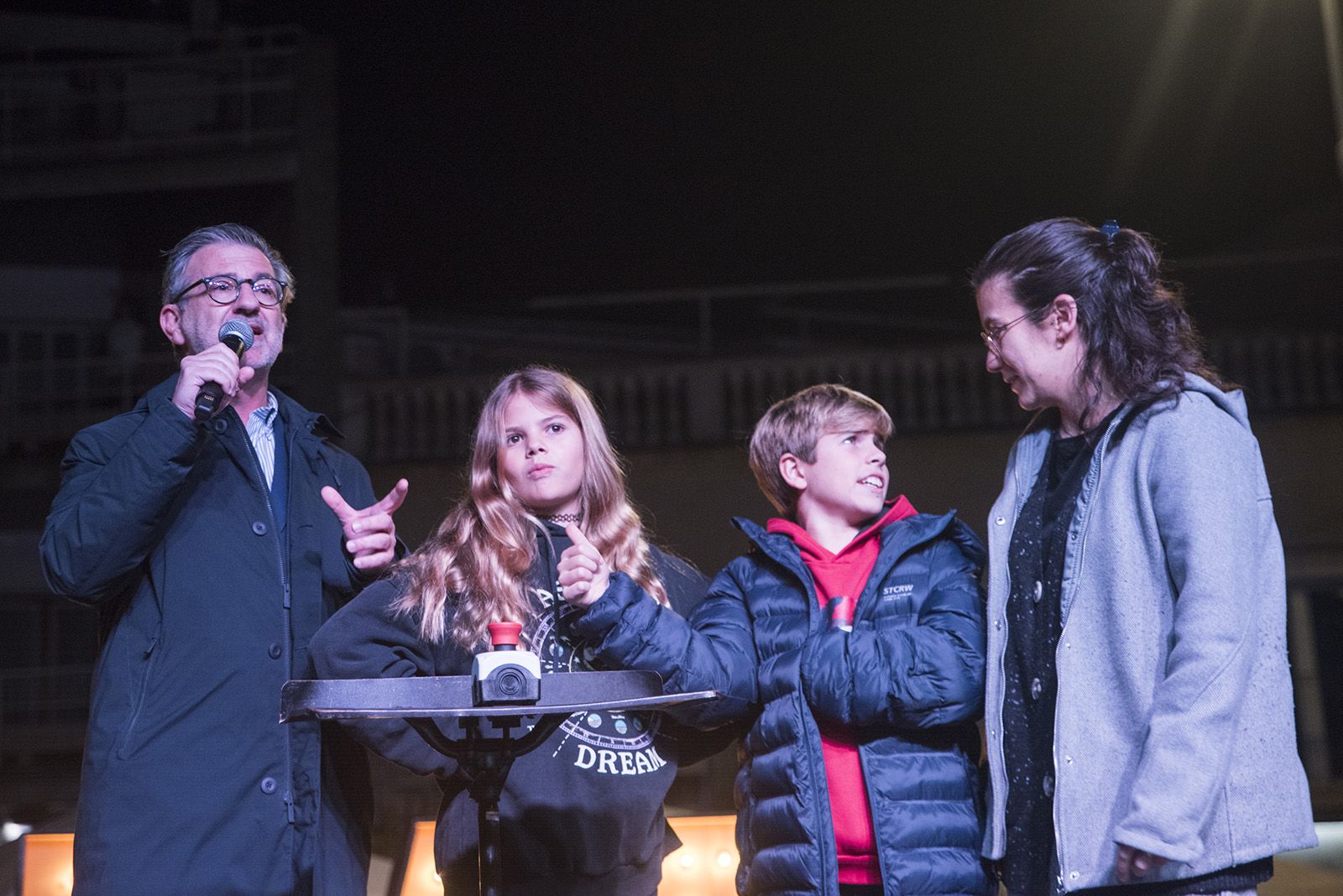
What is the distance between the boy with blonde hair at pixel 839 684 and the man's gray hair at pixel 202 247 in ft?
2.60

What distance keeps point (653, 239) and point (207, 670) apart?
26.5 feet

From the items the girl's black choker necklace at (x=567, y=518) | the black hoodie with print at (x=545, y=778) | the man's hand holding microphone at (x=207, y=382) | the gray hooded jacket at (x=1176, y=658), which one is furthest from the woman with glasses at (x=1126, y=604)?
the man's hand holding microphone at (x=207, y=382)

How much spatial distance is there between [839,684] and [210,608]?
91 cm

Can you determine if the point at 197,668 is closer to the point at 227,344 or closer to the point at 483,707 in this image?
the point at 227,344

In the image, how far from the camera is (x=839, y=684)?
181cm

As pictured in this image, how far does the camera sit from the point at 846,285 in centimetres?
862

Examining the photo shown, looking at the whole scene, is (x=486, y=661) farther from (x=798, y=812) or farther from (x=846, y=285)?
(x=846, y=285)

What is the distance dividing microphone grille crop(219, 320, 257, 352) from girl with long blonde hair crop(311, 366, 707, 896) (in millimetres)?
397

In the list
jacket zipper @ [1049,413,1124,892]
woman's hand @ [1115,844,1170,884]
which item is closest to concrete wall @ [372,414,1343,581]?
jacket zipper @ [1049,413,1124,892]

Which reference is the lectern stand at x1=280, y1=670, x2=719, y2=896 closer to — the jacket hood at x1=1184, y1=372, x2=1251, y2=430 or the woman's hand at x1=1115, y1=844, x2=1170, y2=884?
the woman's hand at x1=1115, y1=844, x2=1170, y2=884

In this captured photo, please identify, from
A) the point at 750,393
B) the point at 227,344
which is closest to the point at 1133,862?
the point at 227,344

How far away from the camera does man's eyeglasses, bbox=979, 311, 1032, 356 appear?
1.79 meters

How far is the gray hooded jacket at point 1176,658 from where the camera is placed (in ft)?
4.72

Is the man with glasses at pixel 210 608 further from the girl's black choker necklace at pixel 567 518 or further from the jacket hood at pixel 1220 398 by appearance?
the jacket hood at pixel 1220 398
